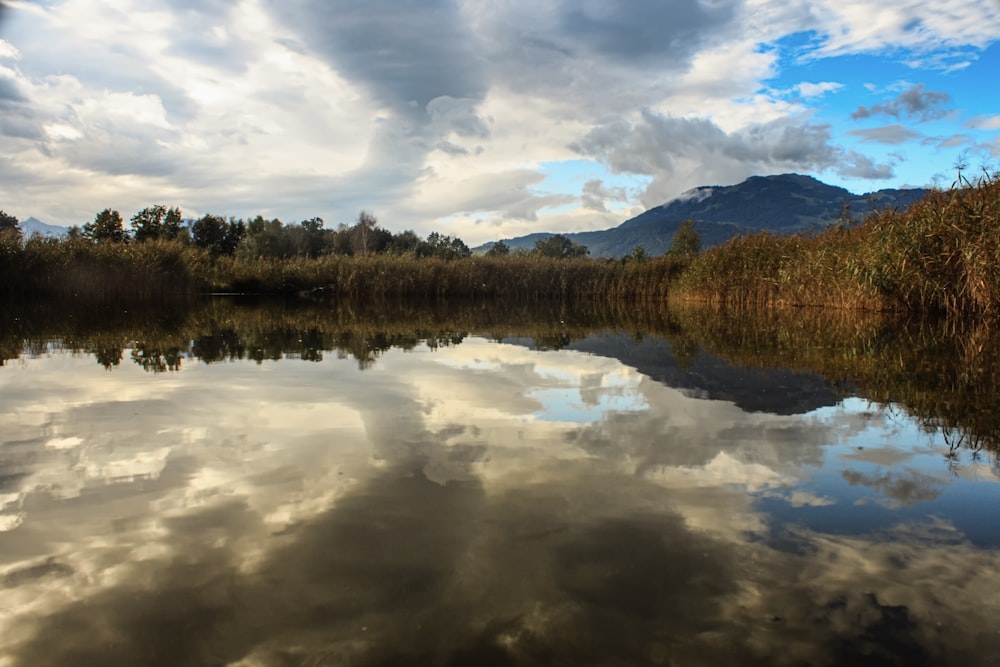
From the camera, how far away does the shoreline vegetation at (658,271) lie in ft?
41.0

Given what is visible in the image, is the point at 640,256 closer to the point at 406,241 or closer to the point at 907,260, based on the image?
the point at 907,260

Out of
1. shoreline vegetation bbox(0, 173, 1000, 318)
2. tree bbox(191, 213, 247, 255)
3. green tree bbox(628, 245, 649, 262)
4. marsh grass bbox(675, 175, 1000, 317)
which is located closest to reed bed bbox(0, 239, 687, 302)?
shoreline vegetation bbox(0, 173, 1000, 318)

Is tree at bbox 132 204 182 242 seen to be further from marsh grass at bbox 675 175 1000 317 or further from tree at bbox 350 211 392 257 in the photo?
marsh grass at bbox 675 175 1000 317

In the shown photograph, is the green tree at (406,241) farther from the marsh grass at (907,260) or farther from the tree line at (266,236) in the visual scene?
the marsh grass at (907,260)

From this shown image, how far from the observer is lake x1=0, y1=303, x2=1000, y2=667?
188 cm

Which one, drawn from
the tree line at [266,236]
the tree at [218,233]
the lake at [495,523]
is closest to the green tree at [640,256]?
the tree line at [266,236]

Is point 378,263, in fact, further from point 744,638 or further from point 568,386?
point 744,638

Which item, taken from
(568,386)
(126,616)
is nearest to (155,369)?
(568,386)

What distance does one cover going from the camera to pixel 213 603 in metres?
2.04

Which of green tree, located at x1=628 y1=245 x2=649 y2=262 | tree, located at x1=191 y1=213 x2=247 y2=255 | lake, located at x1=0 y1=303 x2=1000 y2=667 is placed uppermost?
tree, located at x1=191 y1=213 x2=247 y2=255

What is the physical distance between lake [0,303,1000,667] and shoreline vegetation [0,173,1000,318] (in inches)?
311

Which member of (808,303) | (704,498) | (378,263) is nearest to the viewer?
(704,498)

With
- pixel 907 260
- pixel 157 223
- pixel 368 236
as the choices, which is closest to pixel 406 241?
pixel 368 236

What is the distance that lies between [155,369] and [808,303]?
1658cm
